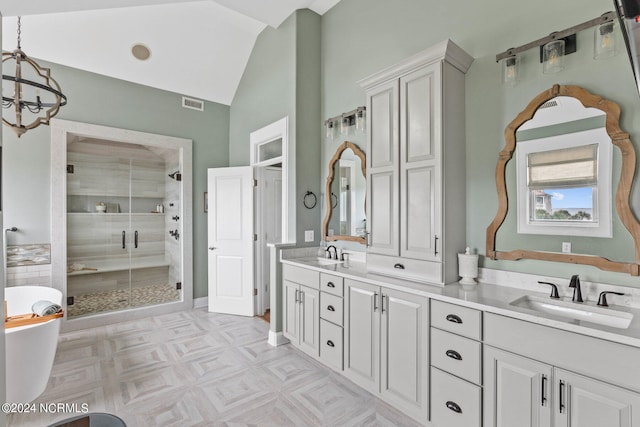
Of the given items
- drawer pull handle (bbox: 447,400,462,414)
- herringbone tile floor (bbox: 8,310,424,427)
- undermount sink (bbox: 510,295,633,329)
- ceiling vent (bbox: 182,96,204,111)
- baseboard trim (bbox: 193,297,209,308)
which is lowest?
herringbone tile floor (bbox: 8,310,424,427)

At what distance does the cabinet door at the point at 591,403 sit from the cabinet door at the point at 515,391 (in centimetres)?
5

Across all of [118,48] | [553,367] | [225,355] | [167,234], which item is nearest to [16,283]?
[167,234]

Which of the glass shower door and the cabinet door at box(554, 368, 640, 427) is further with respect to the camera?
the glass shower door

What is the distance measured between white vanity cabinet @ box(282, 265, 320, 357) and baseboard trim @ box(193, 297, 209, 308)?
6.85 ft

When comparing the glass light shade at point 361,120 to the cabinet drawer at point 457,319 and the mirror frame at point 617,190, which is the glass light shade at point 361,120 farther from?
the cabinet drawer at point 457,319

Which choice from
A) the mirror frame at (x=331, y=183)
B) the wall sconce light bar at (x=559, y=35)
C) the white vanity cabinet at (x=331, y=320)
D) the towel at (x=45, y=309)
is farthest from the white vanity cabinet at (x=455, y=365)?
the towel at (x=45, y=309)

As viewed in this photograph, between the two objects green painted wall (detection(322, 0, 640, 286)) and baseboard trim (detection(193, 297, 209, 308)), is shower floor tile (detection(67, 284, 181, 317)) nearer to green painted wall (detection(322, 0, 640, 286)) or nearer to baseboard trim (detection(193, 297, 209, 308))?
baseboard trim (detection(193, 297, 209, 308))

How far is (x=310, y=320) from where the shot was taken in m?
3.02

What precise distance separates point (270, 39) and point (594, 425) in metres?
4.65

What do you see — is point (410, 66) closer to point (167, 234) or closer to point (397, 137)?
point (397, 137)

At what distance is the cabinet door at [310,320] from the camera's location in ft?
9.62

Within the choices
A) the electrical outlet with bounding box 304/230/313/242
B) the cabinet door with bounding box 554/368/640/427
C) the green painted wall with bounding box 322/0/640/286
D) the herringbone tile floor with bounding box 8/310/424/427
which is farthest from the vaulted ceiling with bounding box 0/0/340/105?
the cabinet door with bounding box 554/368/640/427

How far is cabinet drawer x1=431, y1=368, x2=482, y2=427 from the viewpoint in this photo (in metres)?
1.76

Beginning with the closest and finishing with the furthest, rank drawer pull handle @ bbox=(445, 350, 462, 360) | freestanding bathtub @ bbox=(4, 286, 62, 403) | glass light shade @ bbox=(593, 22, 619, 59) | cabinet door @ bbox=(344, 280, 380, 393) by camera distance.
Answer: glass light shade @ bbox=(593, 22, 619, 59)
drawer pull handle @ bbox=(445, 350, 462, 360)
freestanding bathtub @ bbox=(4, 286, 62, 403)
cabinet door @ bbox=(344, 280, 380, 393)
